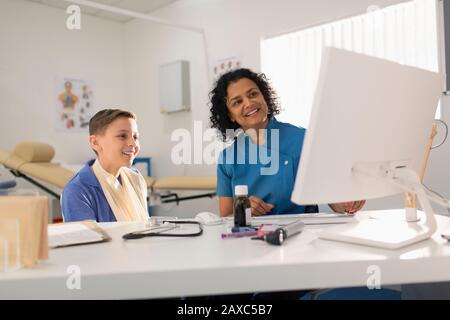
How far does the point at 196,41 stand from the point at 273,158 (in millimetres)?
Result: 2852

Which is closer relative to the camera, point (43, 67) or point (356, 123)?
point (356, 123)

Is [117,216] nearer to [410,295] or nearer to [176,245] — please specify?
[176,245]

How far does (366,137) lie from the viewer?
0.87 meters

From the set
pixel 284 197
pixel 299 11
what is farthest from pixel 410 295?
pixel 299 11

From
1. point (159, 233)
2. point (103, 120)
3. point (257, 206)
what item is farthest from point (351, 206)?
point (103, 120)

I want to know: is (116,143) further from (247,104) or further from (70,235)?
(70,235)

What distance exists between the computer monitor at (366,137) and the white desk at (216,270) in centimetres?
9

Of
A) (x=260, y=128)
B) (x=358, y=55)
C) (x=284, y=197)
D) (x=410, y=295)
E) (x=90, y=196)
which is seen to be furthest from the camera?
(x=260, y=128)

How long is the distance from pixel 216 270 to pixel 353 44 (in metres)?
2.75

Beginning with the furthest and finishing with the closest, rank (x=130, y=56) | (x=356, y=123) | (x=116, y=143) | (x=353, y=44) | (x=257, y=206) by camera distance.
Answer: (x=130, y=56) < (x=353, y=44) < (x=116, y=143) < (x=257, y=206) < (x=356, y=123)

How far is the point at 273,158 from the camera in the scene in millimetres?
1646

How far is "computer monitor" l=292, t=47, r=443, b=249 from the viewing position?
780mm

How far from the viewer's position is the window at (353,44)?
2.67 metres

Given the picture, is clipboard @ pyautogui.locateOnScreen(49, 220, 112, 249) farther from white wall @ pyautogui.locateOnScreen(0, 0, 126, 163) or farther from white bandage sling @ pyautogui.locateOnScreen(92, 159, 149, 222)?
white wall @ pyautogui.locateOnScreen(0, 0, 126, 163)
